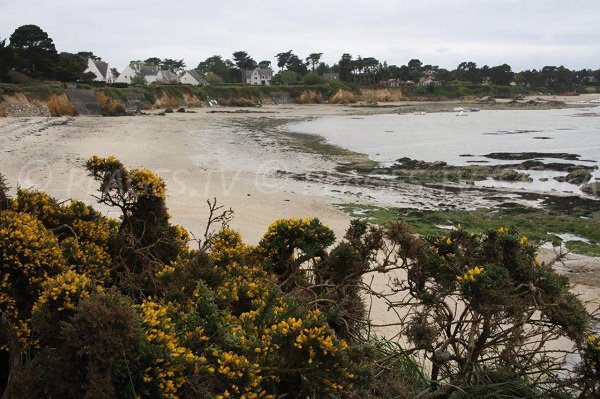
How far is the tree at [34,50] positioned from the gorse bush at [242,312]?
56727 mm

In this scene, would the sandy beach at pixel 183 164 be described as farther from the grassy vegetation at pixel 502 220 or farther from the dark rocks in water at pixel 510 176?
the dark rocks in water at pixel 510 176

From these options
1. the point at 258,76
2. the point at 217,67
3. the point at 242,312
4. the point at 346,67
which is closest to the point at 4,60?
the point at 242,312

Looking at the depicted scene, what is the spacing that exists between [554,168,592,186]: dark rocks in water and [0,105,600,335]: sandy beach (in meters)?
5.85

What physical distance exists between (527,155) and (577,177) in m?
7.85

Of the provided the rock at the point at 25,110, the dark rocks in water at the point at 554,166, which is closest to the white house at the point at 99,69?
the rock at the point at 25,110

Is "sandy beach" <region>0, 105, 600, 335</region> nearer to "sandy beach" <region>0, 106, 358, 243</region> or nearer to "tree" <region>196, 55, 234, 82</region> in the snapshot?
"sandy beach" <region>0, 106, 358, 243</region>

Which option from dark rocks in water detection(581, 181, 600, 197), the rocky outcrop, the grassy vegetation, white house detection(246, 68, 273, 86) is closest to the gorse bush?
the grassy vegetation

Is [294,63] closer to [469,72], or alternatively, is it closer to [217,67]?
[217,67]

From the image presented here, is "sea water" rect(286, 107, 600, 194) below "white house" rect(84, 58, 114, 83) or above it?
below

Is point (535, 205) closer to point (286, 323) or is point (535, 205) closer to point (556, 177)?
point (556, 177)

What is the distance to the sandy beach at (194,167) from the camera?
549 inches

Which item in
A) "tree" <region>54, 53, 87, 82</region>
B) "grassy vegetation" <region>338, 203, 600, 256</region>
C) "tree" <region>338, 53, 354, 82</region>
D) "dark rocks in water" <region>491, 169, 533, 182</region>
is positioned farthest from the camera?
"tree" <region>338, 53, 354, 82</region>

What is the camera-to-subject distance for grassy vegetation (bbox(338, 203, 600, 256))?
1333 centimetres

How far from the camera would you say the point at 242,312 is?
3973mm
